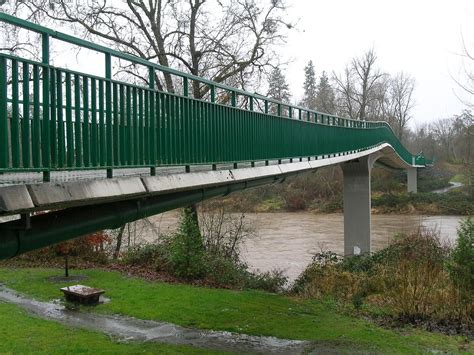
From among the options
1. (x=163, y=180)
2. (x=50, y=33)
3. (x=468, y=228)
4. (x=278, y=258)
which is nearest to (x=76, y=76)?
(x=50, y=33)

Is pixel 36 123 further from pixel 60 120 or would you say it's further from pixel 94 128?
pixel 94 128

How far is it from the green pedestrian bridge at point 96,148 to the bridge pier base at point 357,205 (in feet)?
60.6

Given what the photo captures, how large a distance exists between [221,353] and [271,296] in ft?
17.0

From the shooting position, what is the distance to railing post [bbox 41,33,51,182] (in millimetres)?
4373

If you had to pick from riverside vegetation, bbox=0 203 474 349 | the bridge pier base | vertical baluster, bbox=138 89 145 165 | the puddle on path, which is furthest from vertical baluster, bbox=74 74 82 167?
the bridge pier base

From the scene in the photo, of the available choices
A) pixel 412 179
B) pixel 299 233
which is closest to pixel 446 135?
pixel 412 179

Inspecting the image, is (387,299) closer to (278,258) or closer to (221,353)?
(221,353)

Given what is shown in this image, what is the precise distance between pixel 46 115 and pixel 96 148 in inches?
30.5

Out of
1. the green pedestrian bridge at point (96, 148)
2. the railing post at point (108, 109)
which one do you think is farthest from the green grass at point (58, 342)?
the railing post at point (108, 109)

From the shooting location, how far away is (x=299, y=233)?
113 feet

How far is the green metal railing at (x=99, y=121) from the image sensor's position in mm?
4152

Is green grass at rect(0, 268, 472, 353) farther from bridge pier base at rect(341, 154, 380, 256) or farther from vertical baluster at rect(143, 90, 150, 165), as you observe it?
bridge pier base at rect(341, 154, 380, 256)

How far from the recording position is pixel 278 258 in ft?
78.5

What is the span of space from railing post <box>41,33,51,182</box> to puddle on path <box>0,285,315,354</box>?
6319mm
